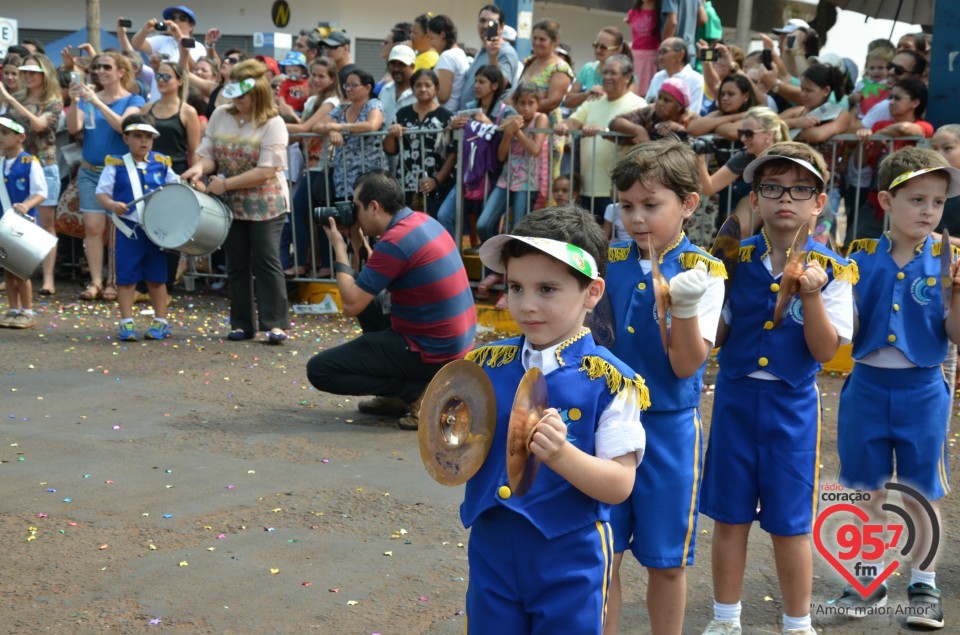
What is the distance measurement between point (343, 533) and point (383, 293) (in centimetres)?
235

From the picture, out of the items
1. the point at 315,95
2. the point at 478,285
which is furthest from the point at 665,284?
the point at 315,95

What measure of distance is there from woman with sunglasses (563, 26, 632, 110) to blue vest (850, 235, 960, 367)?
5.97m

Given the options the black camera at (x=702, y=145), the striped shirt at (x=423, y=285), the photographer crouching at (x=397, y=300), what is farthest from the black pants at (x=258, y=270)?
the black camera at (x=702, y=145)

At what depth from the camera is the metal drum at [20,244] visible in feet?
28.2

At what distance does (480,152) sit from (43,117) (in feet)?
14.9

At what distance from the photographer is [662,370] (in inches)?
129

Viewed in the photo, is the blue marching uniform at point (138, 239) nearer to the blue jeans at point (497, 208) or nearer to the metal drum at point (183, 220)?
the metal drum at point (183, 220)

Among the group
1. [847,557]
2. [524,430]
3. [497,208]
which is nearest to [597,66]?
[497,208]

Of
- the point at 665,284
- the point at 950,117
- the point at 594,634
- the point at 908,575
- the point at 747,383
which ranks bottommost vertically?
the point at 908,575

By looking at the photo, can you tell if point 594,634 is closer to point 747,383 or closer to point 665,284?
point 665,284

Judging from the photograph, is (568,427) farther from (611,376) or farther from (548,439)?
(548,439)

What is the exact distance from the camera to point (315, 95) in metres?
10.9

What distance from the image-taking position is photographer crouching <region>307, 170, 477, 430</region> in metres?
6.33

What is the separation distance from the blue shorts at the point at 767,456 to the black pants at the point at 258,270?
5.62 m
